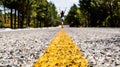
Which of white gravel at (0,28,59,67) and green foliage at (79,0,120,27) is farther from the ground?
green foliage at (79,0,120,27)

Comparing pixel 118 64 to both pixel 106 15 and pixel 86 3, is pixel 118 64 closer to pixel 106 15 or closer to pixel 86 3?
pixel 106 15

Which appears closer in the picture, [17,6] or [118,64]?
[118,64]

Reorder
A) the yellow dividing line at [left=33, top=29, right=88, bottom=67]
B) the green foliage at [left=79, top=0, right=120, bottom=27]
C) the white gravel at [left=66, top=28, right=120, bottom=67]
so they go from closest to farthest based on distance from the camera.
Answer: the yellow dividing line at [left=33, top=29, right=88, bottom=67] → the white gravel at [left=66, top=28, right=120, bottom=67] → the green foliage at [left=79, top=0, right=120, bottom=27]

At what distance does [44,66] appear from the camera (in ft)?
21.8

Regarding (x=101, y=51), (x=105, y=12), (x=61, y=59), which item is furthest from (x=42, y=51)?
(x=105, y=12)

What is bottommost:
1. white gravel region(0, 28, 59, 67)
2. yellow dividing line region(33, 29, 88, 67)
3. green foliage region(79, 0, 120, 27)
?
white gravel region(0, 28, 59, 67)

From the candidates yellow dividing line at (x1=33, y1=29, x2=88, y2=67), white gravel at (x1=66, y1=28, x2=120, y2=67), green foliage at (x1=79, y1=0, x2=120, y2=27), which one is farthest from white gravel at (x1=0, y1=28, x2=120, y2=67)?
green foliage at (x1=79, y1=0, x2=120, y2=27)

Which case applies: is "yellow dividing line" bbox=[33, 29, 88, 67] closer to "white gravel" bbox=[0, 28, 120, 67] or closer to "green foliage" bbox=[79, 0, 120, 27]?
"white gravel" bbox=[0, 28, 120, 67]

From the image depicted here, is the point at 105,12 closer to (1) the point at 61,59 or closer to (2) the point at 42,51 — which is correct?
(2) the point at 42,51

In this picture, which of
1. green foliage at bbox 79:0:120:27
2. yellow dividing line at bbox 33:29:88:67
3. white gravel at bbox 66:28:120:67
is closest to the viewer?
yellow dividing line at bbox 33:29:88:67

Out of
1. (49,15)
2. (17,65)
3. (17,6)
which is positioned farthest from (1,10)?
(17,65)

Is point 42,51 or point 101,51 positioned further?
point 101,51

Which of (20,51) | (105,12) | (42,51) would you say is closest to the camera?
(42,51)

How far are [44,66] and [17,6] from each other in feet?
242
